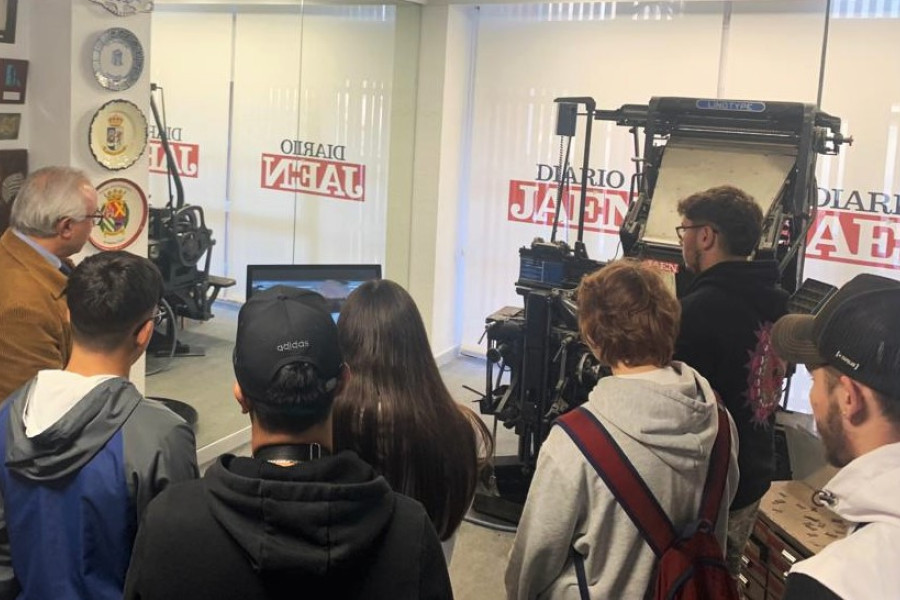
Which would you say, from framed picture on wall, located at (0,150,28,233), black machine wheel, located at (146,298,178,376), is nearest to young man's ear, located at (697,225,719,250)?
framed picture on wall, located at (0,150,28,233)

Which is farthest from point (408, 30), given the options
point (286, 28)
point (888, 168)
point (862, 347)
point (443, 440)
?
point (862, 347)

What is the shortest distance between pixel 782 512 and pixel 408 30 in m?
A: 4.04

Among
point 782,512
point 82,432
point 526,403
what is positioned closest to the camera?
point 82,432

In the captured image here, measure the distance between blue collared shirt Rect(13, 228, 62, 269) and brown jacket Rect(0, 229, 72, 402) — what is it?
0.14 feet

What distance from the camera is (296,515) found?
1.20 metres

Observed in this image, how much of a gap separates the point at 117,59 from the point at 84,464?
2294 mm

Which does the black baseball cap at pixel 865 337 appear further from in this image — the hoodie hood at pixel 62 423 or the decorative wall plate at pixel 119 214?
the decorative wall plate at pixel 119 214

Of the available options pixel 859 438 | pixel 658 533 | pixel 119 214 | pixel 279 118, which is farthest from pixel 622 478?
pixel 279 118

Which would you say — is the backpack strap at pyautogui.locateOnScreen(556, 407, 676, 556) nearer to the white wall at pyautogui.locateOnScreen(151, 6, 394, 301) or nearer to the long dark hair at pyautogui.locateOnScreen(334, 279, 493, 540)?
the long dark hair at pyautogui.locateOnScreen(334, 279, 493, 540)

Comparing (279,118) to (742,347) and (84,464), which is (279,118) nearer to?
(742,347)

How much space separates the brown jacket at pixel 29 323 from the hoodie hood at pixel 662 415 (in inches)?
57.0

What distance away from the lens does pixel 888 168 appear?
4.95m

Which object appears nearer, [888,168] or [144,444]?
[144,444]

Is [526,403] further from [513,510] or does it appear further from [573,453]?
[573,453]
